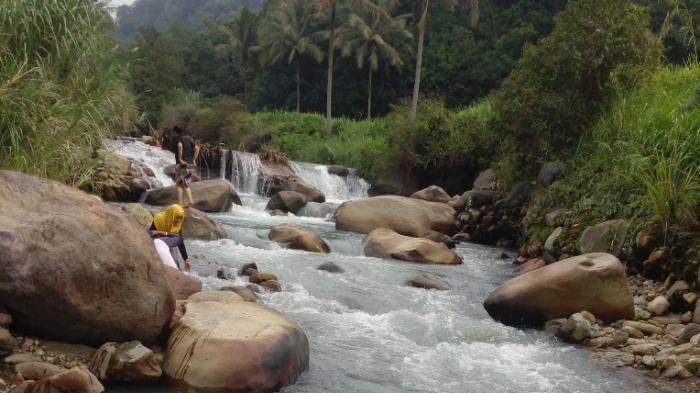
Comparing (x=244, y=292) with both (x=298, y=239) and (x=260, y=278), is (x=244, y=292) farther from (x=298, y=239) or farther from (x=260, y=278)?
(x=298, y=239)

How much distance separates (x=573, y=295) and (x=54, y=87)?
662 centimetres

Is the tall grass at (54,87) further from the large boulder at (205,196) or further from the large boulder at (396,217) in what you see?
the large boulder at (205,196)

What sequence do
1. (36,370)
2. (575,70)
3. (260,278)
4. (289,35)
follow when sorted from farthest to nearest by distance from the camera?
(289,35), (575,70), (260,278), (36,370)

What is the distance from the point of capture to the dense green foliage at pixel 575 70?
49.4ft

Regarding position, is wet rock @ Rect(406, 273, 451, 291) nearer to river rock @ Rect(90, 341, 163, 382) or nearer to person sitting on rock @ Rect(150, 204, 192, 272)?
person sitting on rock @ Rect(150, 204, 192, 272)

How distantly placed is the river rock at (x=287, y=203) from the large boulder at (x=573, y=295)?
10952mm

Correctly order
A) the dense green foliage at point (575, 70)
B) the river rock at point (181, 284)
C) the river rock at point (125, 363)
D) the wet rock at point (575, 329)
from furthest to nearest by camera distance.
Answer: the dense green foliage at point (575, 70)
the wet rock at point (575, 329)
the river rock at point (181, 284)
the river rock at point (125, 363)

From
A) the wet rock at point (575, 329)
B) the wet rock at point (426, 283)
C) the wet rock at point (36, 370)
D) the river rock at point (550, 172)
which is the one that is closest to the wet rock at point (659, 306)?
→ the wet rock at point (575, 329)

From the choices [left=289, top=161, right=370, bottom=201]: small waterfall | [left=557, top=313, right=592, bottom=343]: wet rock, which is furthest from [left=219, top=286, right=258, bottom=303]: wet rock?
[left=289, top=161, right=370, bottom=201]: small waterfall

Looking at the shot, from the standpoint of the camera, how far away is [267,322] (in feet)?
21.6

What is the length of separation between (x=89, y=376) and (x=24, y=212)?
1.63 meters

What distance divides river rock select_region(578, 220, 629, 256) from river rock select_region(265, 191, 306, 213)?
9.64m

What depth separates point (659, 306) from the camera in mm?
8953

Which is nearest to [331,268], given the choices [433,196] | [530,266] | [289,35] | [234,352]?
[530,266]
